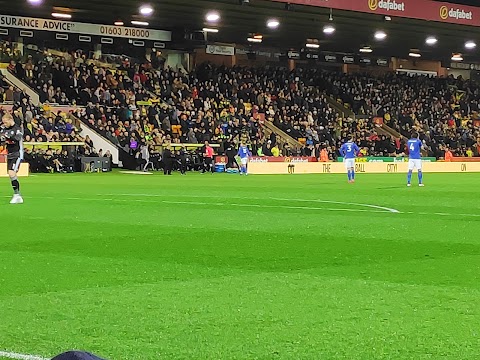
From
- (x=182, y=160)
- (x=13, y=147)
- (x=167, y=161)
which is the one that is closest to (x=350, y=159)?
(x=167, y=161)

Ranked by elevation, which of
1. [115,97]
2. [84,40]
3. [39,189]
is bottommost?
[39,189]

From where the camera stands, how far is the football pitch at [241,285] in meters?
5.68

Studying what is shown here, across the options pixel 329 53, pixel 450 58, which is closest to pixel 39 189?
pixel 329 53

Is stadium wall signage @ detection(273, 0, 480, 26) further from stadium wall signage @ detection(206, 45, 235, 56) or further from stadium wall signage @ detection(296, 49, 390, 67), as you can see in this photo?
stadium wall signage @ detection(296, 49, 390, 67)

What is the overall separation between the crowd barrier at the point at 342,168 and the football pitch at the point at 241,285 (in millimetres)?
30491

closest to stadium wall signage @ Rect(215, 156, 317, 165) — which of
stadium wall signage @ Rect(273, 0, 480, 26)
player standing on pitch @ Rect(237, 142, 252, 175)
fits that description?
player standing on pitch @ Rect(237, 142, 252, 175)

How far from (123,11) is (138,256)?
40.7m

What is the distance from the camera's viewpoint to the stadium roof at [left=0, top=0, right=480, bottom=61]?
47.2m

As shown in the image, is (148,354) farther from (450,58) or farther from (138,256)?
(450,58)

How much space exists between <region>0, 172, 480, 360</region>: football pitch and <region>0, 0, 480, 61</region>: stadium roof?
3103cm

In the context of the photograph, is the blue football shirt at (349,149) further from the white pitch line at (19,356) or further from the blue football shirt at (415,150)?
the white pitch line at (19,356)

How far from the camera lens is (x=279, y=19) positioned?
51.9 metres

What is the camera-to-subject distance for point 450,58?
2923 inches

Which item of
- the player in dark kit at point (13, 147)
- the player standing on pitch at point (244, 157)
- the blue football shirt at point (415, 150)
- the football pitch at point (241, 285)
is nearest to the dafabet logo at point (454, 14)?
the player standing on pitch at point (244, 157)
